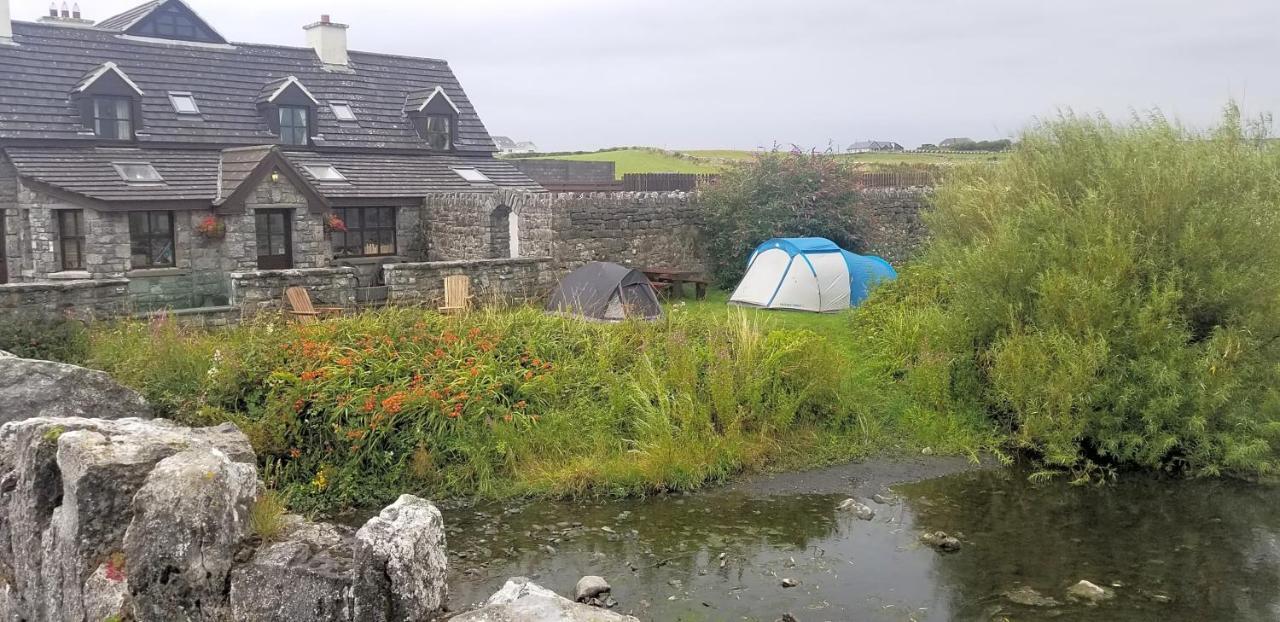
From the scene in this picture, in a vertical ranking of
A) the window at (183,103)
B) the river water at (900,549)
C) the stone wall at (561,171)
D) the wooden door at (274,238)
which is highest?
the window at (183,103)

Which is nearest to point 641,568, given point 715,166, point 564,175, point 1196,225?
point 1196,225

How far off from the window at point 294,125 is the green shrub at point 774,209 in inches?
351

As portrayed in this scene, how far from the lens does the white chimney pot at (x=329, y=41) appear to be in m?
23.7

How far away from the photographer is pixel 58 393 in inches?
340

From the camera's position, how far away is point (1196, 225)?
11.1m

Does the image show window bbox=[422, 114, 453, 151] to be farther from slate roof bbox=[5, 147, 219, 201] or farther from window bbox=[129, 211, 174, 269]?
window bbox=[129, 211, 174, 269]

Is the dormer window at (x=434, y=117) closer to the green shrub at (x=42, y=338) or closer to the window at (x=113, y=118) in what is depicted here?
the window at (x=113, y=118)

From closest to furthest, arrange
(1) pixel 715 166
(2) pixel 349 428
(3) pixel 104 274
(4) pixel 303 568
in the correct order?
(4) pixel 303 568 → (2) pixel 349 428 → (3) pixel 104 274 → (1) pixel 715 166

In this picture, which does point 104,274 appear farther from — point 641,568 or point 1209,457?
point 1209,457

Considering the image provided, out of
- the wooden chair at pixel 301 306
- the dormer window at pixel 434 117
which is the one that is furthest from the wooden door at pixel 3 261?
the dormer window at pixel 434 117

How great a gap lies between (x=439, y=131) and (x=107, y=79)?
7254 millimetres

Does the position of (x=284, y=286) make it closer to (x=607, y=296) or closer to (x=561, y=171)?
(x=607, y=296)

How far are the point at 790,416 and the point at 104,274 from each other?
12.5 meters

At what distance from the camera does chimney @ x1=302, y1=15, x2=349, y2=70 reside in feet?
77.7
